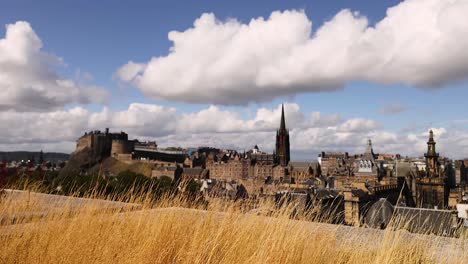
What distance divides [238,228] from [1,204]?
13.5 ft

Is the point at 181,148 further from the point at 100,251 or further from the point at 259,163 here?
the point at 100,251

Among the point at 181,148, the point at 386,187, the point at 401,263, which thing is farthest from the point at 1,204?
the point at 181,148

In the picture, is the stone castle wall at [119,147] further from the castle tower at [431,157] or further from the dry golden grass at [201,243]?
the dry golden grass at [201,243]

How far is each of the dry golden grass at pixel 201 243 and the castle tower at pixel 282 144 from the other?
10397 cm

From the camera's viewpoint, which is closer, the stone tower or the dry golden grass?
the dry golden grass

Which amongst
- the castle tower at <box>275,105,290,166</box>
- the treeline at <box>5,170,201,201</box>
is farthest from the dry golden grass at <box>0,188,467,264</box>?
the castle tower at <box>275,105,290,166</box>

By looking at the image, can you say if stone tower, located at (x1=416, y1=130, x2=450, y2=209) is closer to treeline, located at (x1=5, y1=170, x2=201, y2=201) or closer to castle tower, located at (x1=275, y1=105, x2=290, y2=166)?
treeline, located at (x1=5, y1=170, x2=201, y2=201)

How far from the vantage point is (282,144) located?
114 m

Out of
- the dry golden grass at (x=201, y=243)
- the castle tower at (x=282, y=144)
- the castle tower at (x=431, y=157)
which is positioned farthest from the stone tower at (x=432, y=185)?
the castle tower at (x=282, y=144)

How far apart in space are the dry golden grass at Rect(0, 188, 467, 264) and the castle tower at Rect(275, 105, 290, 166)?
103971 millimetres

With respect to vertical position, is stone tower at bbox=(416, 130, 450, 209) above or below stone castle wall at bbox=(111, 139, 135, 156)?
below

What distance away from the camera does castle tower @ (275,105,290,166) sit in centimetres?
Answer: 11100

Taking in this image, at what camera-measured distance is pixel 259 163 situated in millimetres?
105750

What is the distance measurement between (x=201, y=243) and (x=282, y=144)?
111957 mm
